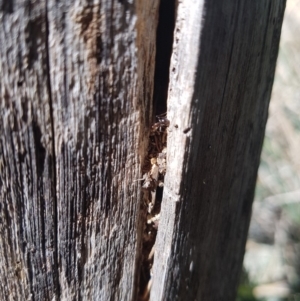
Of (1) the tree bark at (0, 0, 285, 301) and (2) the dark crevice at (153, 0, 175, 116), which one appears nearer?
(1) the tree bark at (0, 0, 285, 301)

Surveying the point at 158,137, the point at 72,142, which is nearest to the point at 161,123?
the point at 158,137

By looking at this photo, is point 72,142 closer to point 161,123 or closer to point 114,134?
point 114,134

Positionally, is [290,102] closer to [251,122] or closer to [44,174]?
[251,122]

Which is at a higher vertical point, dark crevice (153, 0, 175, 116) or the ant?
dark crevice (153, 0, 175, 116)

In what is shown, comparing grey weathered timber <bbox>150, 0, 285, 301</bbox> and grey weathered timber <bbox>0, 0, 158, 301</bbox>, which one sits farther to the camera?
grey weathered timber <bbox>150, 0, 285, 301</bbox>

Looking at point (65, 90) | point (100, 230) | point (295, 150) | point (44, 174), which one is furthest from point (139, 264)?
point (295, 150)
